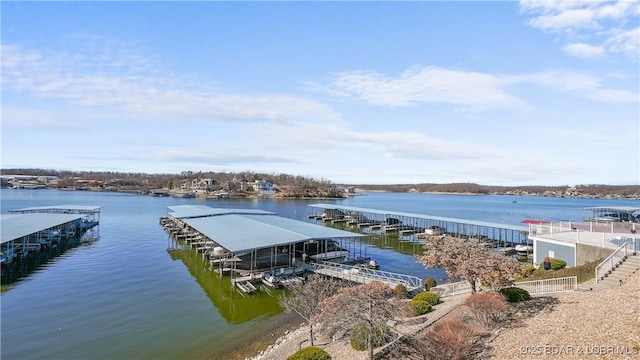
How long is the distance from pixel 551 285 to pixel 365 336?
33.6ft

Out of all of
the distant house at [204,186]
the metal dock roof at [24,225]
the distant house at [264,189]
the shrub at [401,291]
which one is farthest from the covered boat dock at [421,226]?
the distant house at [204,186]

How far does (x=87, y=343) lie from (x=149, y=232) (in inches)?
1387

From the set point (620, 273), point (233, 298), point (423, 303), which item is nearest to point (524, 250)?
point (620, 273)

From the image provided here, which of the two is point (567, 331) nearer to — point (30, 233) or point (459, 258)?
point (459, 258)

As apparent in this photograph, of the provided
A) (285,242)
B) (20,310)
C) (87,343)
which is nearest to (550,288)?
(285,242)

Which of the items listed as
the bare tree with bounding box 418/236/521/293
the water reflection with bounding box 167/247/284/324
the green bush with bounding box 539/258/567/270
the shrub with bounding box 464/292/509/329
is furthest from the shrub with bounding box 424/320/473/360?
the green bush with bounding box 539/258/567/270

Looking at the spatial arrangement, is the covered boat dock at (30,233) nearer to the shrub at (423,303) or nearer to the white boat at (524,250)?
the shrub at (423,303)

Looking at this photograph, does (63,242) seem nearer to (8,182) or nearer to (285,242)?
(285,242)

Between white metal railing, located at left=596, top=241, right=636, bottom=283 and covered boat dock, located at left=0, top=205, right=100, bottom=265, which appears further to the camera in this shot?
covered boat dock, located at left=0, top=205, right=100, bottom=265

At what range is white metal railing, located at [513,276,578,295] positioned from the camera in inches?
636

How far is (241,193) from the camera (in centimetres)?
14888

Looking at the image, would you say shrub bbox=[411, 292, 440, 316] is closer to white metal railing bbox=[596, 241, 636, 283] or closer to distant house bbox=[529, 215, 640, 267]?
white metal railing bbox=[596, 241, 636, 283]

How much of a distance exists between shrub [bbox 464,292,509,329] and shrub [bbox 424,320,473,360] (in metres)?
1.62

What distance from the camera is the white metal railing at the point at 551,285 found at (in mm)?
16156
